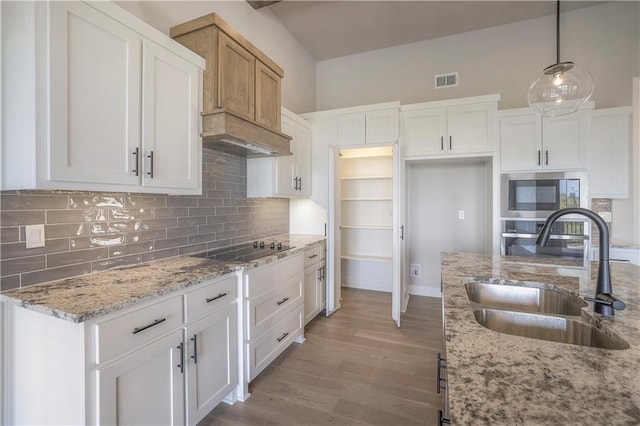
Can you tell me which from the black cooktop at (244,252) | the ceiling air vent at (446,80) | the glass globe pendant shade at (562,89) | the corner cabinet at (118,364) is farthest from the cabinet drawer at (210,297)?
the ceiling air vent at (446,80)

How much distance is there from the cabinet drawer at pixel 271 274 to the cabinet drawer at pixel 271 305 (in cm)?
5

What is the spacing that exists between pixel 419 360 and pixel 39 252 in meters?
2.74

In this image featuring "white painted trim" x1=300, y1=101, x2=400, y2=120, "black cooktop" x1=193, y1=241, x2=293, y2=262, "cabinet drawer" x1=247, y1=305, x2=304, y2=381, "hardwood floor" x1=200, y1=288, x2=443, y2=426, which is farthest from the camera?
"white painted trim" x1=300, y1=101, x2=400, y2=120

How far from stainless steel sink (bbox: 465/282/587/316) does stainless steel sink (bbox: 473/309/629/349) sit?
10.5 inches

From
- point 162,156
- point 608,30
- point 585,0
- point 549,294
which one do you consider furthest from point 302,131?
point 608,30

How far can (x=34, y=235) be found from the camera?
146 centimetres

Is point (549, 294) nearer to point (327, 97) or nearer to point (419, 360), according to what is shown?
point (419, 360)

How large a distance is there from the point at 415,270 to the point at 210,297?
3.32 m

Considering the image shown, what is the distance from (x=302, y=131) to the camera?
11.5 feet

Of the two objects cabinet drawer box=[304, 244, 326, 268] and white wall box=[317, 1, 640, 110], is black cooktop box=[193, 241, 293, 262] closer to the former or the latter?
cabinet drawer box=[304, 244, 326, 268]

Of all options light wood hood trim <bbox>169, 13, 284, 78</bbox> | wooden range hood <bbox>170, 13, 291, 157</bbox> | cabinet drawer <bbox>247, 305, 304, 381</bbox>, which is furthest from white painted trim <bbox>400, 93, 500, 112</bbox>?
cabinet drawer <bbox>247, 305, 304, 381</bbox>

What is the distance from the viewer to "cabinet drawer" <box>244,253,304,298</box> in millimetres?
→ 2062

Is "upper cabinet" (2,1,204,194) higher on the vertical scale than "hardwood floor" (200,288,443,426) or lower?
higher

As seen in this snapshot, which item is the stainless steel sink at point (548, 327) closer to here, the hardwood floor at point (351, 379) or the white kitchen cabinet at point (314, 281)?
the hardwood floor at point (351, 379)
